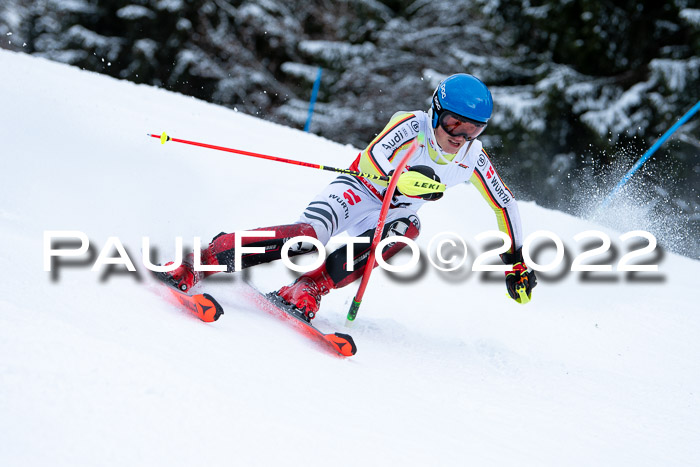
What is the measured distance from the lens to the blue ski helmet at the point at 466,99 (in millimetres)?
3271

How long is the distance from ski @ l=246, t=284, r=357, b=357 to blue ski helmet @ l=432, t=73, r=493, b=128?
1.30 metres

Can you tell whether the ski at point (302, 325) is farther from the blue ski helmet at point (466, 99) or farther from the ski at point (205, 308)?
the blue ski helmet at point (466, 99)

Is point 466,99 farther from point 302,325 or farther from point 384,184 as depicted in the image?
point 302,325

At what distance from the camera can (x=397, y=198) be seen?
3730 mm

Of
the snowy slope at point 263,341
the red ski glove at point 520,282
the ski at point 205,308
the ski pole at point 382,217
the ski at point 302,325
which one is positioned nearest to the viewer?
the snowy slope at point 263,341

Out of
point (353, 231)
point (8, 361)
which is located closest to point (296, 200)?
point (353, 231)

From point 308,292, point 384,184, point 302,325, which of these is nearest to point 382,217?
point 384,184

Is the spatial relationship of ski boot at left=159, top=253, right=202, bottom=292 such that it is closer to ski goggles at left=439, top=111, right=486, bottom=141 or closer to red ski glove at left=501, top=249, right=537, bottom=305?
ski goggles at left=439, top=111, right=486, bottom=141

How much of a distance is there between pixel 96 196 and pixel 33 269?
230cm

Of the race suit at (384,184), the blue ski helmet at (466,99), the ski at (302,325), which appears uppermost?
the blue ski helmet at (466,99)

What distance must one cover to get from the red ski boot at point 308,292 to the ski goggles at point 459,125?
3.45 feet

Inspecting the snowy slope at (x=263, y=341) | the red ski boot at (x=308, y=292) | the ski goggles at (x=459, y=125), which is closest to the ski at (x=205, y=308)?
the snowy slope at (x=263, y=341)

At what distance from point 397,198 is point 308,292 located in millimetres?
772

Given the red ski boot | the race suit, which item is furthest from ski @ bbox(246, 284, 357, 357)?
the race suit
